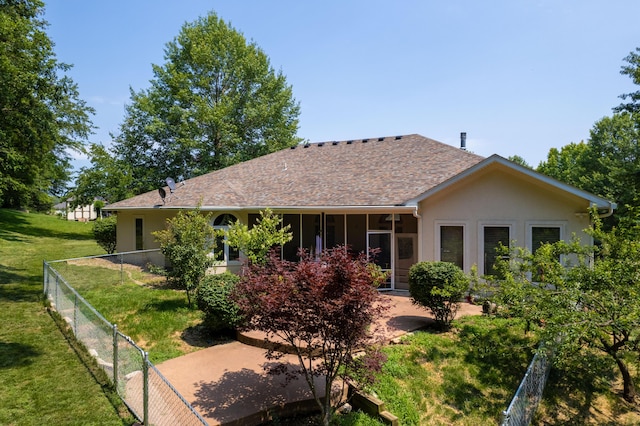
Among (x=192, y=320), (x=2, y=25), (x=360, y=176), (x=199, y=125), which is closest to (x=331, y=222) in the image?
(x=360, y=176)

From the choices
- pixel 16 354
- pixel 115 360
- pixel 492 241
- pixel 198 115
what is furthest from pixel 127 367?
pixel 198 115

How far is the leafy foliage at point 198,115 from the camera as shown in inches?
1193

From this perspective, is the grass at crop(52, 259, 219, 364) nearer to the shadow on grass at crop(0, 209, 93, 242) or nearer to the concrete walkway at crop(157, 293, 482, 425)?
the concrete walkway at crop(157, 293, 482, 425)

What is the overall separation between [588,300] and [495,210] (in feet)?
17.5

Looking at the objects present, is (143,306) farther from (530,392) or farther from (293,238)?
(530,392)

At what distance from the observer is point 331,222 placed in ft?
48.3

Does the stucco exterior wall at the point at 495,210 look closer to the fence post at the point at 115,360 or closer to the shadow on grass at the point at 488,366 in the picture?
the shadow on grass at the point at 488,366

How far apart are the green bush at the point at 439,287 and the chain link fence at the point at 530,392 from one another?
2.12 meters

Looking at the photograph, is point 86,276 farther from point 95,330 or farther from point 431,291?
point 431,291

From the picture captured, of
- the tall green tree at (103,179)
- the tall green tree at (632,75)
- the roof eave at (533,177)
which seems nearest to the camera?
the roof eave at (533,177)

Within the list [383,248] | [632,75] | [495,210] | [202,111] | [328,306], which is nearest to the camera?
[328,306]

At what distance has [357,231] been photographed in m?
14.3

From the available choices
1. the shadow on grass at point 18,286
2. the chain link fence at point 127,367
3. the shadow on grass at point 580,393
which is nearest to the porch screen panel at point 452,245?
the shadow on grass at point 580,393

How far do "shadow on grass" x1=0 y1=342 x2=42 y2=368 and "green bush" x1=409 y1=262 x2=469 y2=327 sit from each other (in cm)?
832
